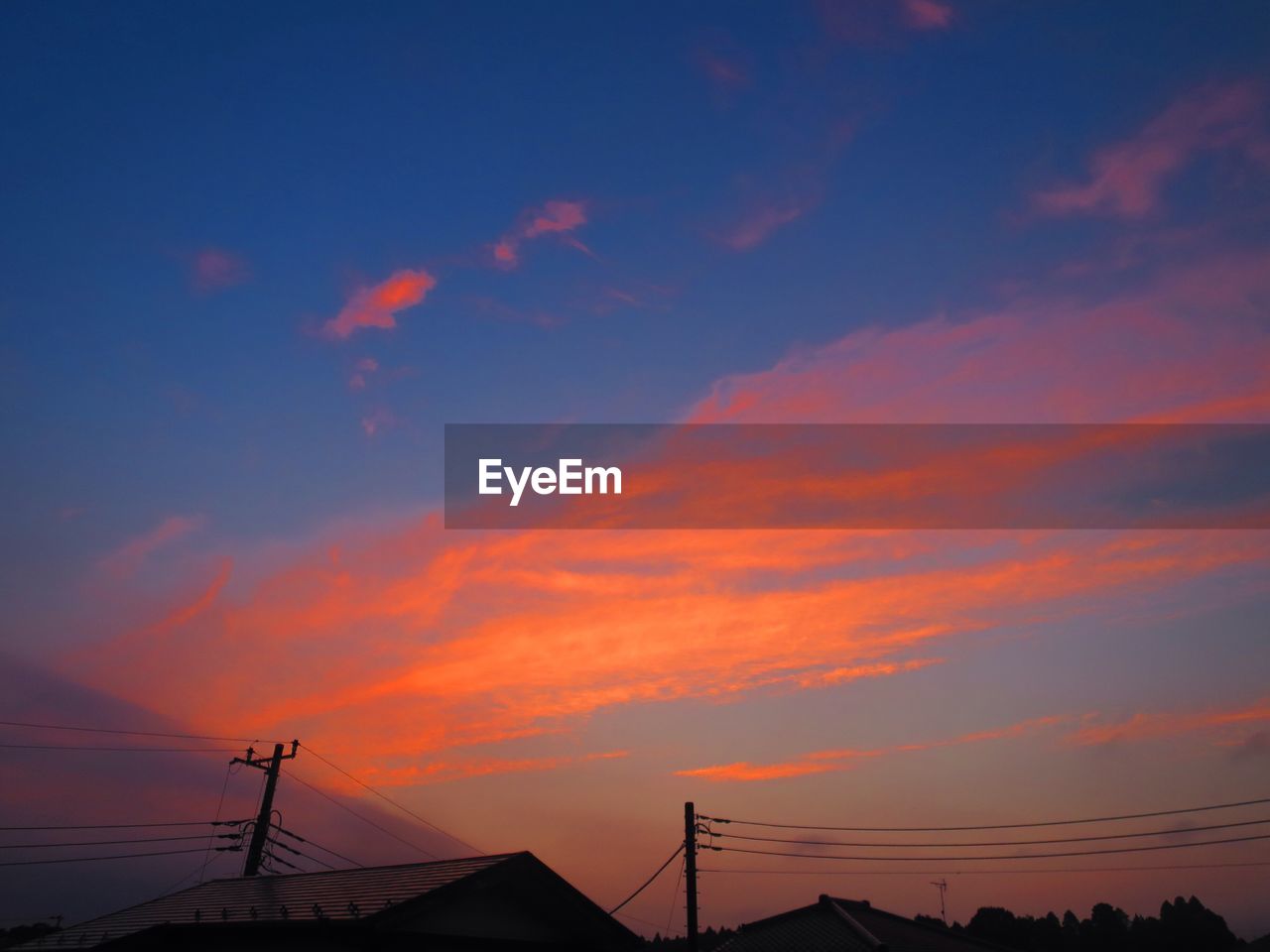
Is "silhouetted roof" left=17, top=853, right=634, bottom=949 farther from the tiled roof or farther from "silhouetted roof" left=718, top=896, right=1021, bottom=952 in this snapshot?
"silhouetted roof" left=718, top=896, right=1021, bottom=952

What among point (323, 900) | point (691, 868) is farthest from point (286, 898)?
point (691, 868)

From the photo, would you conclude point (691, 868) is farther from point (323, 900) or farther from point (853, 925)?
point (323, 900)

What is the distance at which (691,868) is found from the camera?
28.1 metres

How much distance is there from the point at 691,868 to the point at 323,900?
47.5ft

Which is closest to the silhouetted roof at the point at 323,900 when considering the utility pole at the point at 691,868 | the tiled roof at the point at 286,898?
the tiled roof at the point at 286,898

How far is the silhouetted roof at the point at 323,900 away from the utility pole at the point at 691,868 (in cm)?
938

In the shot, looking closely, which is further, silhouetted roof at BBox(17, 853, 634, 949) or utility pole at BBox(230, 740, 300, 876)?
utility pole at BBox(230, 740, 300, 876)

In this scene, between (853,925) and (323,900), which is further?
(853,925)

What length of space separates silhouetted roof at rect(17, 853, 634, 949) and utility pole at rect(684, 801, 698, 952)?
369 inches

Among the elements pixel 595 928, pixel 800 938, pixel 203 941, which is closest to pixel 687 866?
pixel 800 938

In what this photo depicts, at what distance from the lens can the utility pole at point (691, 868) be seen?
2730 centimetres

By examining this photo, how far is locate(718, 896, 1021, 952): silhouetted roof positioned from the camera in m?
29.0

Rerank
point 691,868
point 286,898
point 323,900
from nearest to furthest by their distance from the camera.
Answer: point 323,900, point 286,898, point 691,868

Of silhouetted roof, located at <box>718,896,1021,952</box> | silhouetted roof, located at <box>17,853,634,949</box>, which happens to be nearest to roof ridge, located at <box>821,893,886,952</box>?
silhouetted roof, located at <box>718,896,1021,952</box>
